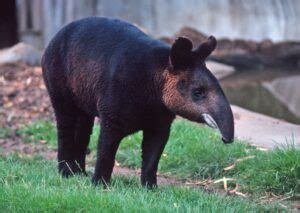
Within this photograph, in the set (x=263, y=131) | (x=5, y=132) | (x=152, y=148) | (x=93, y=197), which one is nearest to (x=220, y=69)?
(x=263, y=131)

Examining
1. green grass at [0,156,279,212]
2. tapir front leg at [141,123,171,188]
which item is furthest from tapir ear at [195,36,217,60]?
green grass at [0,156,279,212]

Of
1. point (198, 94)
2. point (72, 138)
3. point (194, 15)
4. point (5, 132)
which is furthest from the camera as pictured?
point (194, 15)

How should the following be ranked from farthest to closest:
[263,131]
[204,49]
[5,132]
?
[5,132] < [263,131] < [204,49]

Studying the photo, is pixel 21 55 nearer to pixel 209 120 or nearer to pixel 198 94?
pixel 198 94

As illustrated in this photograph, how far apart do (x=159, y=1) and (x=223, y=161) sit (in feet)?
33.3

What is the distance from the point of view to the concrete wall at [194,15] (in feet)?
55.8

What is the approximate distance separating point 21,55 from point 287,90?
5499 mm

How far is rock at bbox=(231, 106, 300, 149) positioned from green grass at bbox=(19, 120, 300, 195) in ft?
1.50

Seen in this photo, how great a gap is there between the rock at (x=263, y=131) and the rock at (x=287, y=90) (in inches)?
76.6

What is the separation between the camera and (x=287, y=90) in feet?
48.9

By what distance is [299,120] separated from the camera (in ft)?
40.2

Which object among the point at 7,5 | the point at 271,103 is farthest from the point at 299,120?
the point at 7,5

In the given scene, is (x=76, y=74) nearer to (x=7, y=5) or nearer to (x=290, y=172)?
(x=290, y=172)

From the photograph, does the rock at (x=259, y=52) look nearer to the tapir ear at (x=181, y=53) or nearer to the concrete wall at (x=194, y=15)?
the concrete wall at (x=194, y=15)
